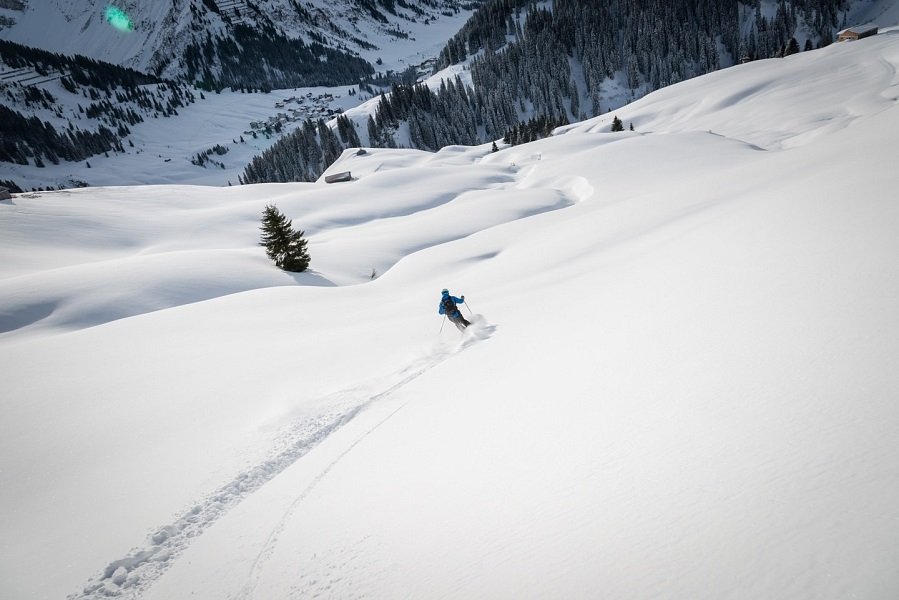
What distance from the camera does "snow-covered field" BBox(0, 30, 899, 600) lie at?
265cm

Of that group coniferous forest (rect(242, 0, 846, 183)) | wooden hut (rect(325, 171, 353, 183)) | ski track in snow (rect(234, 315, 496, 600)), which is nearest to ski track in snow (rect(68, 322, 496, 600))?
ski track in snow (rect(234, 315, 496, 600))

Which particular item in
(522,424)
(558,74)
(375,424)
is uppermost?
(558,74)

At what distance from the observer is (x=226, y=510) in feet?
18.2

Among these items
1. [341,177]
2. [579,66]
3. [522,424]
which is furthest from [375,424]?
[579,66]

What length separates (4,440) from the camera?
22.9ft

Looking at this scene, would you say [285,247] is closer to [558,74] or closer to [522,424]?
[522,424]

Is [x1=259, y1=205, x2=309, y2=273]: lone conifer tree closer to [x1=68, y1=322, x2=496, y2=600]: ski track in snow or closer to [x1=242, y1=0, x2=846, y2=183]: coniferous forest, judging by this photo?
[x1=68, y1=322, x2=496, y2=600]: ski track in snow

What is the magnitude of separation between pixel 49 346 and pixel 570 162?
136 ft

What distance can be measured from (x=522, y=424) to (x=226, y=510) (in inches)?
176

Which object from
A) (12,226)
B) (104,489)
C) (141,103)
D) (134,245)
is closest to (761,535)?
(104,489)

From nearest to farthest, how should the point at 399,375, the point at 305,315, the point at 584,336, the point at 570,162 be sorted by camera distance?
the point at 584,336 < the point at 399,375 < the point at 305,315 < the point at 570,162

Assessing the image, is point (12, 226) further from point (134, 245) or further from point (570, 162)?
point (570, 162)

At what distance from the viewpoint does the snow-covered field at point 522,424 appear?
2.65 m

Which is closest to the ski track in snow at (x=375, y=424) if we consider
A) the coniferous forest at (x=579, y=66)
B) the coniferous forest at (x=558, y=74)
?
the coniferous forest at (x=579, y=66)
